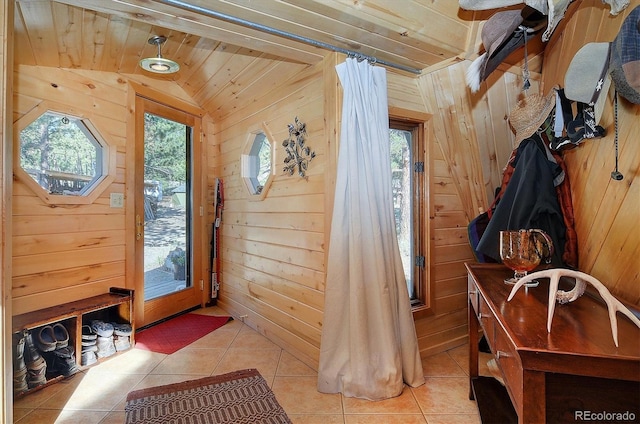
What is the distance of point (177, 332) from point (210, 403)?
46.4 inches

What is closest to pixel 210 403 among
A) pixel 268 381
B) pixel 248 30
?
pixel 268 381

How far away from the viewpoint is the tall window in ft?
7.56

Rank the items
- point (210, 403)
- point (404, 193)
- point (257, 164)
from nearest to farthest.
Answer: point (210, 403) → point (404, 193) → point (257, 164)

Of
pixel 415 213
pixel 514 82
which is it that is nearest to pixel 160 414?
pixel 415 213

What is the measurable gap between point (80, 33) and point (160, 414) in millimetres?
2253

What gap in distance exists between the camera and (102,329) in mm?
2262

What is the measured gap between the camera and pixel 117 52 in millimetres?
2258

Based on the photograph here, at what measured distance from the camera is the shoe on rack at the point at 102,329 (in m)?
2.25

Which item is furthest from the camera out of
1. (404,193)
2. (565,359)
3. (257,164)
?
(257,164)

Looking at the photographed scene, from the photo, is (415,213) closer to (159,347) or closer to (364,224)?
(364,224)

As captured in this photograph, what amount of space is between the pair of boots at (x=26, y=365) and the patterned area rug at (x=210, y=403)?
0.58 metres

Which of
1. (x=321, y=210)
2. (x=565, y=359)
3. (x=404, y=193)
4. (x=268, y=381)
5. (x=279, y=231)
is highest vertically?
(x=404, y=193)

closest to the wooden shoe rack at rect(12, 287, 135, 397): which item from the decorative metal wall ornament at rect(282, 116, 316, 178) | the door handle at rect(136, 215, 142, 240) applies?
the door handle at rect(136, 215, 142, 240)

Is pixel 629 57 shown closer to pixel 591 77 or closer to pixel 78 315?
pixel 591 77
